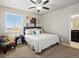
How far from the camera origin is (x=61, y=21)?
16.3 feet

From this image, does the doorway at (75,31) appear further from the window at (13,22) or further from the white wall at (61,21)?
the window at (13,22)

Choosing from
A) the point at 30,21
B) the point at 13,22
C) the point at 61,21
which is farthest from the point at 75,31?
the point at 13,22

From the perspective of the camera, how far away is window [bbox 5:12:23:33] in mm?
4874

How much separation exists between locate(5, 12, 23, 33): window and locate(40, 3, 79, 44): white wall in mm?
2184

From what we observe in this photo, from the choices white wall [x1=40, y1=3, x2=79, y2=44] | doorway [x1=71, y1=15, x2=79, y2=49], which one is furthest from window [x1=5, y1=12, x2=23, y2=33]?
doorway [x1=71, y1=15, x2=79, y2=49]

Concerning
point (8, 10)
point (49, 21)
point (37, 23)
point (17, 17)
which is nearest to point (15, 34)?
point (17, 17)

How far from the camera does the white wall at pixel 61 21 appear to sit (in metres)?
4.41

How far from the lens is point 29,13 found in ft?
19.4

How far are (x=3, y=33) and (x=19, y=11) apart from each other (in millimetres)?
1866

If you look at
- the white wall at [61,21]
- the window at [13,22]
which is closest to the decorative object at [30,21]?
the window at [13,22]

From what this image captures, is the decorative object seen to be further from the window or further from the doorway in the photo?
the doorway

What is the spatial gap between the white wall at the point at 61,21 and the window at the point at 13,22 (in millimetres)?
2184

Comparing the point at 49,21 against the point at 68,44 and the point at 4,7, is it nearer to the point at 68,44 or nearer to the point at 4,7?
the point at 68,44

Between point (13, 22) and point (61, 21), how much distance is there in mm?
3274
